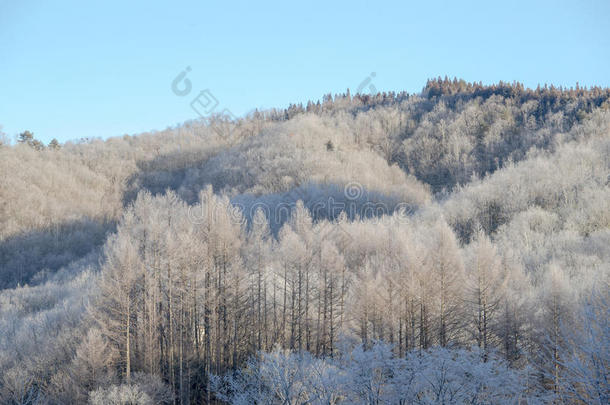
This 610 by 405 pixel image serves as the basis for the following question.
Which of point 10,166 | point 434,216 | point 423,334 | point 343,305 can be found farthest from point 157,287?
point 10,166

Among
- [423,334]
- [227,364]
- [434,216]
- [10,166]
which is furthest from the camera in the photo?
[10,166]

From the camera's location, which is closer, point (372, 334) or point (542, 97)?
point (372, 334)

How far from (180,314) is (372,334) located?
14.8 meters

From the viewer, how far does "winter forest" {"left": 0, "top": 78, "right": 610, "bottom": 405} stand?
20859mm

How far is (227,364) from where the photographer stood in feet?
117

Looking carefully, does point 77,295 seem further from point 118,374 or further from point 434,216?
point 434,216

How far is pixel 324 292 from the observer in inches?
1451

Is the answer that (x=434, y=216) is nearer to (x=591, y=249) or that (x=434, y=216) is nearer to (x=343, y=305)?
(x=591, y=249)

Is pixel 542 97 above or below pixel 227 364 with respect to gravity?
above

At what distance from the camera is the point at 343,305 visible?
37812 mm

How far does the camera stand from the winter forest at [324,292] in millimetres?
20859

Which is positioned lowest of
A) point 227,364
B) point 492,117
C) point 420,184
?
point 227,364

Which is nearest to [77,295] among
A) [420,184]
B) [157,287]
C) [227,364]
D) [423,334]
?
[157,287]

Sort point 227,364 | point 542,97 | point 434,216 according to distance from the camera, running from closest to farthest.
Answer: point 227,364 < point 434,216 < point 542,97
